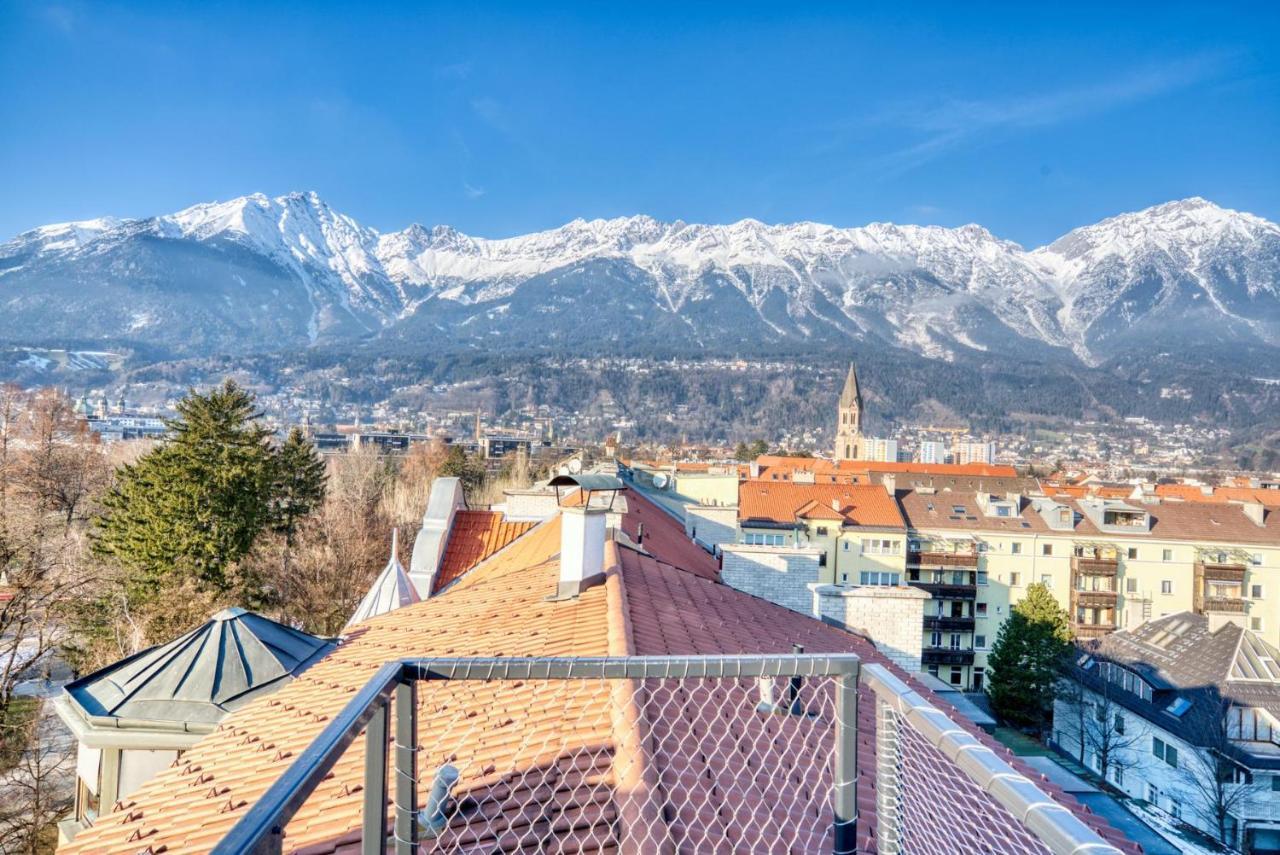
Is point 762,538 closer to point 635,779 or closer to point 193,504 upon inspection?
point 193,504

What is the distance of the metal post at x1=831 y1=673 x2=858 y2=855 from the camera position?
2428mm

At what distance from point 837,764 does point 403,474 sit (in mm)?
57694

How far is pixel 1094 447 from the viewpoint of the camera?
169 metres

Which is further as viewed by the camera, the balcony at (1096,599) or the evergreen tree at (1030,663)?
the balcony at (1096,599)

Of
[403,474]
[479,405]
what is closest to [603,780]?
[403,474]

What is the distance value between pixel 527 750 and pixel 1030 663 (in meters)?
31.8

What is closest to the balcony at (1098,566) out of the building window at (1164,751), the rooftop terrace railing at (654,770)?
the building window at (1164,751)

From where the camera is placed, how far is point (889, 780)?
95.5 inches

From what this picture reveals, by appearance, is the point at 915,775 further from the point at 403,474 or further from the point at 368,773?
the point at 403,474

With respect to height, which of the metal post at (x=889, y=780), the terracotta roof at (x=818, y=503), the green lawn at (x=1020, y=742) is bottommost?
the green lawn at (x=1020, y=742)

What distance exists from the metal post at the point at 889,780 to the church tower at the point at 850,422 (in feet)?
361

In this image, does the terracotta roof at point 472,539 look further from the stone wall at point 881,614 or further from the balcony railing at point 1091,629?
the balcony railing at point 1091,629

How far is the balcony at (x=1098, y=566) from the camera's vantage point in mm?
39062

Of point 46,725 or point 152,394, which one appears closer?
point 46,725
